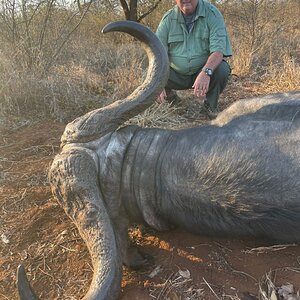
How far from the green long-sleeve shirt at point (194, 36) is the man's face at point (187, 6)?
61 mm

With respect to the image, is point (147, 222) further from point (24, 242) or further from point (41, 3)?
point (41, 3)

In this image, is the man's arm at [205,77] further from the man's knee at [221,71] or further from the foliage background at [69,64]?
the foliage background at [69,64]

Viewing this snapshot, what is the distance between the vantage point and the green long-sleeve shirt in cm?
467

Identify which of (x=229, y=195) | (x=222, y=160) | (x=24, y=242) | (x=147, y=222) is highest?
(x=222, y=160)

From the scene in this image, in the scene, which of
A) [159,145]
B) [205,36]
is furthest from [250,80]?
[159,145]

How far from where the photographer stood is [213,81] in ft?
15.8

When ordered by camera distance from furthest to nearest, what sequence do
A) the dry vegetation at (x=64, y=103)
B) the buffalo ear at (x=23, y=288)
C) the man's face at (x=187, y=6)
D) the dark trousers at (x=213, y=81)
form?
the dark trousers at (x=213, y=81) < the man's face at (x=187, y=6) < the dry vegetation at (x=64, y=103) < the buffalo ear at (x=23, y=288)

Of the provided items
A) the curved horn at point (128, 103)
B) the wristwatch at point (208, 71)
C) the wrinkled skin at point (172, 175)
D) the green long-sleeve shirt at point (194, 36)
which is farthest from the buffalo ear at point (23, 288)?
the green long-sleeve shirt at point (194, 36)

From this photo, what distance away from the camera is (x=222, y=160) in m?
2.24

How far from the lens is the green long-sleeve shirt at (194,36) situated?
467cm

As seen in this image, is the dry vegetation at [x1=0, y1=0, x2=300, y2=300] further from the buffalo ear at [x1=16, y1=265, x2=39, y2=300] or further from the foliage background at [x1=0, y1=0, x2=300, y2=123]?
the buffalo ear at [x1=16, y1=265, x2=39, y2=300]

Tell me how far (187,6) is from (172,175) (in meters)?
2.86

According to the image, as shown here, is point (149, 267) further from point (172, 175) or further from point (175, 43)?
point (175, 43)

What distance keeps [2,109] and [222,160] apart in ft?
12.9
